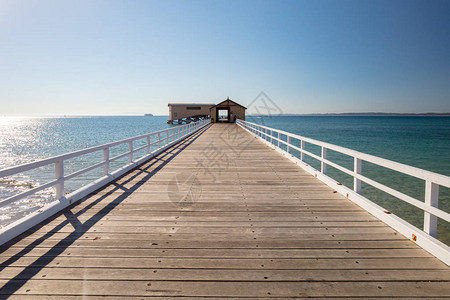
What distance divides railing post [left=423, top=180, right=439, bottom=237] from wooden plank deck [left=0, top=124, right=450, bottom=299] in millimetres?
295

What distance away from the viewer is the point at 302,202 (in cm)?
512

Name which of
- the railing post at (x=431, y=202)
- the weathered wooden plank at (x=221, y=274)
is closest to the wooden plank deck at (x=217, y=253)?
the weathered wooden plank at (x=221, y=274)

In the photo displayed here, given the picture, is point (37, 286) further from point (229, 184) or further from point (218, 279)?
point (229, 184)

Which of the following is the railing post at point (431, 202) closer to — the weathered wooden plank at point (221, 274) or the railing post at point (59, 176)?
the weathered wooden plank at point (221, 274)

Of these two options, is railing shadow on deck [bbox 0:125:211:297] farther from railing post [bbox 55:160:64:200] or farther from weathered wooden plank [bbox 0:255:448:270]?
railing post [bbox 55:160:64:200]

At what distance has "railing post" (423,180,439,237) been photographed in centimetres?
312

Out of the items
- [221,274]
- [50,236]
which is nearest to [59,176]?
[50,236]

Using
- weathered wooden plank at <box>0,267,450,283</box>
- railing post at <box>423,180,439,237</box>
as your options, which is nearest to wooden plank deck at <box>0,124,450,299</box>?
weathered wooden plank at <box>0,267,450,283</box>

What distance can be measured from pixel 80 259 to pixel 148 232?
91 centimetres

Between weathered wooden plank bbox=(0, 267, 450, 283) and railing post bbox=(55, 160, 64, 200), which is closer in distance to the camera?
weathered wooden plank bbox=(0, 267, 450, 283)

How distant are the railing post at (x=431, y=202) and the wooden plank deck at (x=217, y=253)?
0.97 feet

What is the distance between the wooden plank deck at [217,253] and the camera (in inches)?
100.0

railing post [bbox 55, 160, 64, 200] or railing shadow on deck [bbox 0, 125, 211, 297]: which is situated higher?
railing post [bbox 55, 160, 64, 200]

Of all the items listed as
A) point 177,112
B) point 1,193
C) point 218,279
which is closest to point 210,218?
point 218,279
